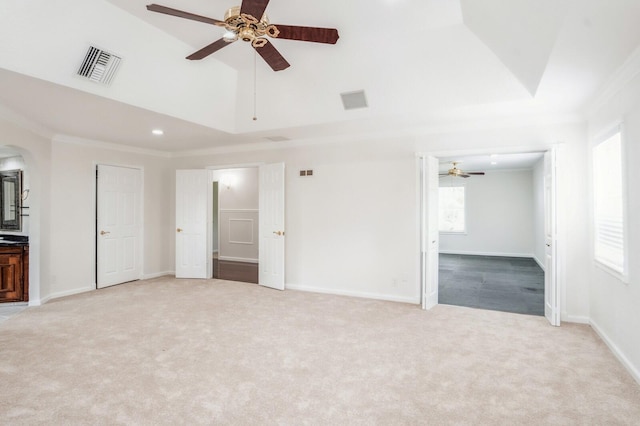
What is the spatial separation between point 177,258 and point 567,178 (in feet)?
20.9

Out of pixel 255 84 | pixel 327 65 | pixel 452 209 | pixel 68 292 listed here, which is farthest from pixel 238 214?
pixel 452 209

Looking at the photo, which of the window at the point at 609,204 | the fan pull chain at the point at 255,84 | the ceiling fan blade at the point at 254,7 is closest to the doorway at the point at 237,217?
the fan pull chain at the point at 255,84

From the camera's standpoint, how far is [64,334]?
3576mm

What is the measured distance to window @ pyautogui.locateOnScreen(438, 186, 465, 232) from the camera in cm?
1023

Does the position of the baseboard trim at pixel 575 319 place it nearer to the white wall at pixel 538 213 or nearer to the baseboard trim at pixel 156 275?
the white wall at pixel 538 213

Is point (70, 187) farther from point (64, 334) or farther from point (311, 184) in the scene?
point (311, 184)

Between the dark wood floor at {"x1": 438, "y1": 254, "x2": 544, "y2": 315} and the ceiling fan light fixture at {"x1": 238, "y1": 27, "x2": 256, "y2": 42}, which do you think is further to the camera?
the dark wood floor at {"x1": 438, "y1": 254, "x2": 544, "y2": 315}

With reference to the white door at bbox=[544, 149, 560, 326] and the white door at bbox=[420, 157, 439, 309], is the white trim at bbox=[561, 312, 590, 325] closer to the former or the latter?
the white door at bbox=[544, 149, 560, 326]

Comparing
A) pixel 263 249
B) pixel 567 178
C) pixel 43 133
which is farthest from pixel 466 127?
pixel 43 133

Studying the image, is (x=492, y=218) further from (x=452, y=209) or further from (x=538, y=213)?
(x=538, y=213)

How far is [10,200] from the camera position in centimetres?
551

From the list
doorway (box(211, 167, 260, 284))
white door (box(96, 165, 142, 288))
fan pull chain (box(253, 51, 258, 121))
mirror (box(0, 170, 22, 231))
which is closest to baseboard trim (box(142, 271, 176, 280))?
white door (box(96, 165, 142, 288))

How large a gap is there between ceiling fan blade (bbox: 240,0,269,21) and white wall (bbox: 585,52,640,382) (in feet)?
9.11

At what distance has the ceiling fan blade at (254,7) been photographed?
191 cm
